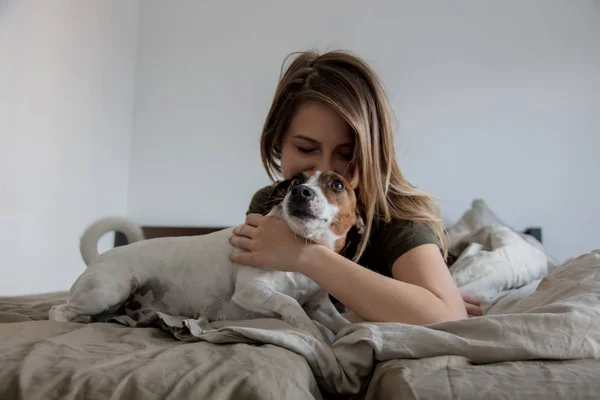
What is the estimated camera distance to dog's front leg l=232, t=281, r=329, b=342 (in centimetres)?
104

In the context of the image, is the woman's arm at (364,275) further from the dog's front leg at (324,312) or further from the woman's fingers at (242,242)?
the dog's front leg at (324,312)

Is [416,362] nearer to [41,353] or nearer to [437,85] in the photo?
[41,353]

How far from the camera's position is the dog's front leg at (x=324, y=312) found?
1186mm

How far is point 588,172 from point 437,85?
2.95 feet

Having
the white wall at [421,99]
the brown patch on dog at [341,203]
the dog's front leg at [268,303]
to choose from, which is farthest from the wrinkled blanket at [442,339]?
the white wall at [421,99]

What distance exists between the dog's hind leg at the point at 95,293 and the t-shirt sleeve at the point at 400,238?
644mm

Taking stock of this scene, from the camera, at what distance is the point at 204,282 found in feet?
4.16

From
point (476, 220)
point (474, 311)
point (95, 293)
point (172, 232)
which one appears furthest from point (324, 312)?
point (172, 232)

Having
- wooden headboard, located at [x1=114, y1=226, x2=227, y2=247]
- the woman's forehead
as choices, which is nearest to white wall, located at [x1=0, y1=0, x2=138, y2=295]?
wooden headboard, located at [x1=114, y1=226, x2=227, y2=247]

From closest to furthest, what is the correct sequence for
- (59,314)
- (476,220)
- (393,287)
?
(393,287) < (59,314) < (476,220)

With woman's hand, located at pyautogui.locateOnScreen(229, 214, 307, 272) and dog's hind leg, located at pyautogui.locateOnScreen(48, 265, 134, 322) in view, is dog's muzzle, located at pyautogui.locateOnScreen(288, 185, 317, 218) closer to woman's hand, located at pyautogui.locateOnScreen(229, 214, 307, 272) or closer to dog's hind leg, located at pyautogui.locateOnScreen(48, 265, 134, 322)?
woman's hand, located at pyautogui.locateOnScreen(229, 214, 307, 272)

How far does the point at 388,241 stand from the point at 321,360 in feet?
1.80

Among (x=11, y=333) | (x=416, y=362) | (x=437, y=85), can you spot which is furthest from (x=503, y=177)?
(x=11, y=333)

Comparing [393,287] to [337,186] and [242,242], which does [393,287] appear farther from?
[242,242]
